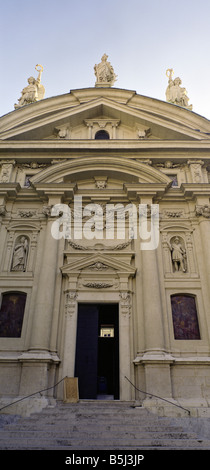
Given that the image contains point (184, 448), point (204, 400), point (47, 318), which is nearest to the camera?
point (184, 448)

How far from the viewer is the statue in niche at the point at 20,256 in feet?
40.8

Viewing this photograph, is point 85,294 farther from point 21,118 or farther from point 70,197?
point 21,118

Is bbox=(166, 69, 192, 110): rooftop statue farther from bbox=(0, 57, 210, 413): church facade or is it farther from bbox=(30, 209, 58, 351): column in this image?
bbox=(30, 209, 58, 351): column

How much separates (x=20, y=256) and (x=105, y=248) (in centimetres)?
317

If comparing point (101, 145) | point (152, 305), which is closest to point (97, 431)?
point (152, 305)

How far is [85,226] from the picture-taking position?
43.5 feet

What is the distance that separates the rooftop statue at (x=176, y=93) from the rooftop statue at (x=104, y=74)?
2901 millimetres

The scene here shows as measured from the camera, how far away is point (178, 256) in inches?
491

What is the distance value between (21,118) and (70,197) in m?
4.68

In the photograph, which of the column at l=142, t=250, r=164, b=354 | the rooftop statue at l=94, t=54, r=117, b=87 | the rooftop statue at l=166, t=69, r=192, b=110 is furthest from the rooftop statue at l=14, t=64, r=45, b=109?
the column at l=142, t=250, r=164, b=354

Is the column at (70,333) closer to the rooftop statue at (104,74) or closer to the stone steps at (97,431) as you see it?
the stone steps at (97,431)

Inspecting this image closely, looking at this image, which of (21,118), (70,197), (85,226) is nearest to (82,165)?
(70,197)
